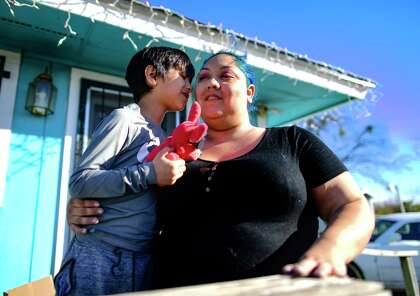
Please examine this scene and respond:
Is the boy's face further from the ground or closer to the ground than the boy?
further from the ground

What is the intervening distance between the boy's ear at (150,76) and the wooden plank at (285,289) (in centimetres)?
126

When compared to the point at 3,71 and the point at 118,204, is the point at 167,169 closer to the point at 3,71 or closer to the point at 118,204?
the point at 118,204

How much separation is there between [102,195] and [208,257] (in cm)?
48

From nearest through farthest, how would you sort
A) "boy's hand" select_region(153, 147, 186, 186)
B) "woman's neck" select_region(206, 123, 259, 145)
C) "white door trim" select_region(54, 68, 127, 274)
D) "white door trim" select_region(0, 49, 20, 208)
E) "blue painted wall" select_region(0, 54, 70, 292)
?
"boy's hand" select_region(153, 147, 186, 186) → "woman's neck" select_region(206, 123, 259, 145) → "blue painted wall" select_region(0, 54, 70, 292) → "white door trim" select_region(0, 49, 20, 208) → "white door trim" select_region(54, 68, 127, 274)

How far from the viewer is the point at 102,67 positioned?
13.0 feet

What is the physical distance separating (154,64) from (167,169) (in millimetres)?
688

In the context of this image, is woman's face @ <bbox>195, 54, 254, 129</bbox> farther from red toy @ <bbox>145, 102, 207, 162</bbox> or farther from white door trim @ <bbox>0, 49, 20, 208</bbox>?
white door trim @ <bbox>0, 49, 20, 208</bbox>

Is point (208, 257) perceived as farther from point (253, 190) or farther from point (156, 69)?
point (156, 69)

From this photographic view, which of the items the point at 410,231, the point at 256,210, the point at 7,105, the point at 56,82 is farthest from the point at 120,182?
the point at 410,231

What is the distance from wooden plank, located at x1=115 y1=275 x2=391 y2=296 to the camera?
1.61 feet

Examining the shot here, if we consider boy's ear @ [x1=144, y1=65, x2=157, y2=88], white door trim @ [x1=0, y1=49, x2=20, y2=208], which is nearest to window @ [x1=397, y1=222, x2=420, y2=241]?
boy's ear @ [x1=144, y1=65, x2=157, y2=88]

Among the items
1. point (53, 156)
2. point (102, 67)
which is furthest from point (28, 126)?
point (102, 67)

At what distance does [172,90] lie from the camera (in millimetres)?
1620

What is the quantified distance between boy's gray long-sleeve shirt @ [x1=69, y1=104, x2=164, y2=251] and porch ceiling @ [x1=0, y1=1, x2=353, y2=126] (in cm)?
215
